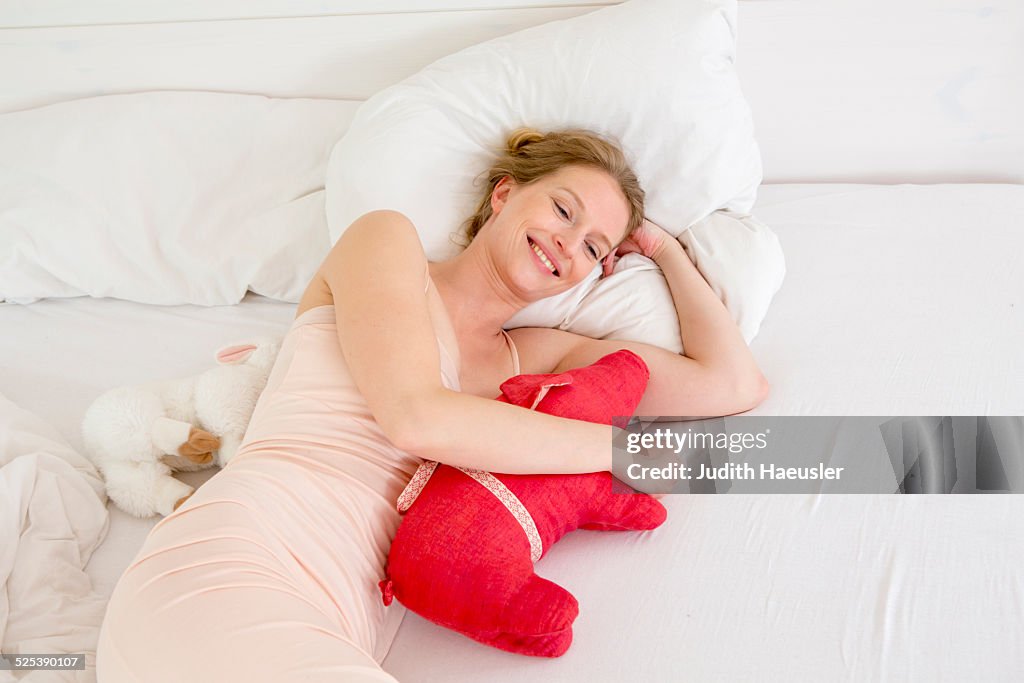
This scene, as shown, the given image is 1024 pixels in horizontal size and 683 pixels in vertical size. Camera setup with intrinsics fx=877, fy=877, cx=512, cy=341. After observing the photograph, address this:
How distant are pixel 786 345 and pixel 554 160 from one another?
19.1 inches

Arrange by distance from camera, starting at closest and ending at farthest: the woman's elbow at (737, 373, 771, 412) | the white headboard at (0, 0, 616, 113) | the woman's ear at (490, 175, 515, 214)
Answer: the woman's elbow at (737, 373, 771, 412), the woman's ear at (490, 175, 515, 214), the white headboard at (0, 0, 616, 113)

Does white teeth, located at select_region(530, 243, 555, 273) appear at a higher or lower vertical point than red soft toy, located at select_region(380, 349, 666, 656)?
higher

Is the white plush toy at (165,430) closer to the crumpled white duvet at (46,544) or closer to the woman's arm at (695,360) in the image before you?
the crumpled white duvet at (46,544)

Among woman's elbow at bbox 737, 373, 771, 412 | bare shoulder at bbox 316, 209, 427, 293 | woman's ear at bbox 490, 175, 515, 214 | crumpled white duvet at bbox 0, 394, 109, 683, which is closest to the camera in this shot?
crumpled white duvet at bbox 0, 394, 109, 683

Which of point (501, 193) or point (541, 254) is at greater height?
point (501, 193)

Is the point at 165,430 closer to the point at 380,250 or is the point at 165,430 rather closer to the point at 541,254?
the point at 380,250

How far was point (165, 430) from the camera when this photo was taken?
132 cm

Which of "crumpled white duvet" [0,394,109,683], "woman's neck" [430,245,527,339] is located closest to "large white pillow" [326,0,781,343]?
"woman's neck" [430,245,527,339]

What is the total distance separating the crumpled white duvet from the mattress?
47 mm

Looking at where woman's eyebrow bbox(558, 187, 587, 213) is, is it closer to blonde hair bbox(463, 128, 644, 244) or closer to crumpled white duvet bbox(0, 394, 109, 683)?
blonde hair bbox(463, 128, 644, 244)

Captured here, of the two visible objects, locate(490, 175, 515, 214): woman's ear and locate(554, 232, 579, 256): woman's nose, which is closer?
locate(554, 232, 579, 256): woman's nose

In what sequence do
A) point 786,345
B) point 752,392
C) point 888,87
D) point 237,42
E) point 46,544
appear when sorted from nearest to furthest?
point 46,544, point 752,392, point 786,345, point 888,87, point 237,42

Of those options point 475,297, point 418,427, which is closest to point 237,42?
point 475,297

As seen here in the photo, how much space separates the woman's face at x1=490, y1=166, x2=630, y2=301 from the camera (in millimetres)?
1325
